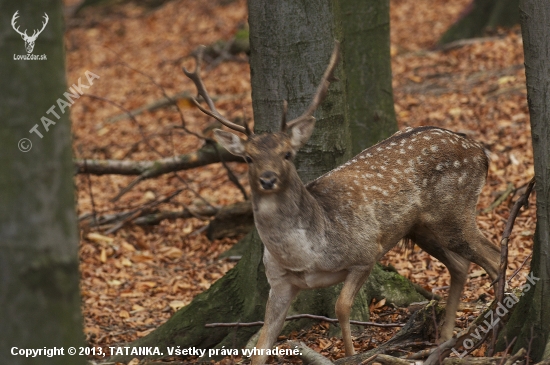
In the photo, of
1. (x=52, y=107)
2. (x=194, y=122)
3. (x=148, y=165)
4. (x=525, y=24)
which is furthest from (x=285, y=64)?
(x=194, y=122)

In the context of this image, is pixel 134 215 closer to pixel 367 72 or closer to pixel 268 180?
pixel 367 72

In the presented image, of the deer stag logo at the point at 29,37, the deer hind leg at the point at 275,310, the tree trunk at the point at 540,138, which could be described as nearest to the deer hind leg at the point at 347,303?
the deer hind leg at the point at 275,310

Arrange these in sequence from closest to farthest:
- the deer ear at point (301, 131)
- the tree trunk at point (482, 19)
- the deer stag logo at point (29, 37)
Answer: the deer stag logo at point (29, 37), the deer ear at point (301, 131), the tree trunk at point (482, 19)

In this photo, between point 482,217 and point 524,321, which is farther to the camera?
point 482,217

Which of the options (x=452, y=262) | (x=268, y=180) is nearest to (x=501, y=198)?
(x=452, y=262)

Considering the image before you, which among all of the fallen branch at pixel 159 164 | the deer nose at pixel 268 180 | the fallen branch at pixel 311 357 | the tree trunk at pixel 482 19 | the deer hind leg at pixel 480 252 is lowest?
the fallen branch at pixel 311 357

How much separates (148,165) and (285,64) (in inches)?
154

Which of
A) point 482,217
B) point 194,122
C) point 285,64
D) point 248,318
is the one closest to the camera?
point 285,64

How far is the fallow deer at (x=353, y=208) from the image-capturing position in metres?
5.07

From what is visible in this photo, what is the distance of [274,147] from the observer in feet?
16.5

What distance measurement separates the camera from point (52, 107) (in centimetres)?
315

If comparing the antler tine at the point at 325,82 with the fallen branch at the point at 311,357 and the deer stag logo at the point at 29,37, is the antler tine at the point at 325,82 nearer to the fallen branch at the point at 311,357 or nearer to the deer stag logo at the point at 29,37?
the fallen branch at the point at 311,357

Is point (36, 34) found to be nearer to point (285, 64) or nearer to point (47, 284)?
point (47, 284)

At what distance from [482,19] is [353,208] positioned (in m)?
10.0
